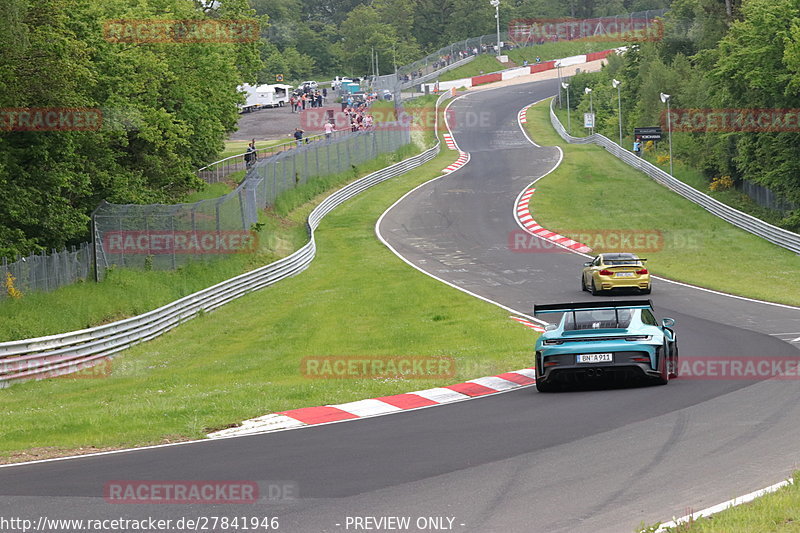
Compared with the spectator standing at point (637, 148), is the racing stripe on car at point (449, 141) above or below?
above

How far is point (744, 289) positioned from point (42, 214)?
22.9 meters

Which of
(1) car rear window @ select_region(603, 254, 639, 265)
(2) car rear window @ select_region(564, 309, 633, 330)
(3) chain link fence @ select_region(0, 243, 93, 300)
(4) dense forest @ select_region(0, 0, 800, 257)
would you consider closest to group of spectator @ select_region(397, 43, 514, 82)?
(4) dense forest @ select_region(0, 0, 800, 257)

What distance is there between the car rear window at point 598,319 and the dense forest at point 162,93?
1592cm

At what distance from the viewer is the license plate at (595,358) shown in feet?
50.8

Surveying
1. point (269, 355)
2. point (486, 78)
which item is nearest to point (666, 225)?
point (269, 355)

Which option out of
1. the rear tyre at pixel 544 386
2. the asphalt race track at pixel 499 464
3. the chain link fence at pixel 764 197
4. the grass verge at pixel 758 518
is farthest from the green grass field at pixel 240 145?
the grass verge at pixel 758 518

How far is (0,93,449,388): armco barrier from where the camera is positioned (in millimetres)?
24250

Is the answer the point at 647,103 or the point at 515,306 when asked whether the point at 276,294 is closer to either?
the point at 515,306

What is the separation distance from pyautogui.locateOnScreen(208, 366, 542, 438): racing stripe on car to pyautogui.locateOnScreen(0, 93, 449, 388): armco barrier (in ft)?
38.1

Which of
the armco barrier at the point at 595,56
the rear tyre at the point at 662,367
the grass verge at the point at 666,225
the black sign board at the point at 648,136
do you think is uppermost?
the armco barrier at the point at 595,56

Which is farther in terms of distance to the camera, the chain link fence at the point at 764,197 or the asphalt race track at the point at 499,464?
the chain link fence at the point at 764,197

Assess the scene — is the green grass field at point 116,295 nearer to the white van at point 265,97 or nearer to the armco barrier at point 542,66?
the white van at point 265,97

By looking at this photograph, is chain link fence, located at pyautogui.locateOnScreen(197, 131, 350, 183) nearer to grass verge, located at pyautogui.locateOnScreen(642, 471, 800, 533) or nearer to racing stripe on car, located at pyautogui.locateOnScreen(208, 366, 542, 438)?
racing stripe on car, located at pyautogui.locateOnScreen(208, 366, 542, 438)

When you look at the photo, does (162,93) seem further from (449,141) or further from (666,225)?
(449,141)
